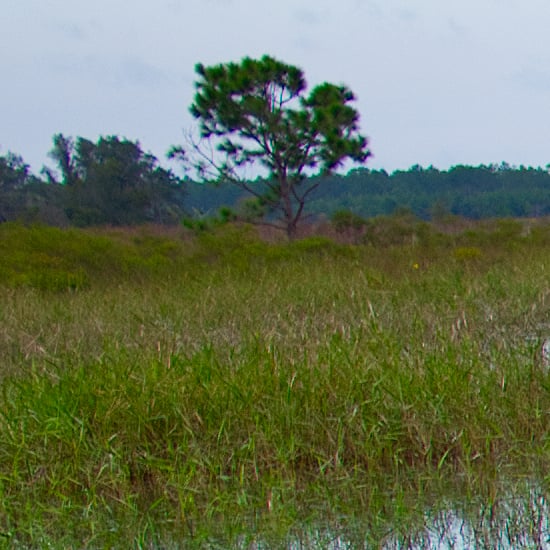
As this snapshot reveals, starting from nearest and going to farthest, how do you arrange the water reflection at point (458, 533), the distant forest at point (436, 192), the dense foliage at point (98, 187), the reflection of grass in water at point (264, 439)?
the water reflection at point (458, 533) < the reflection of grass in water at point (264, 439) < the dense foliage at point (98, 187) < the distant forest at point (436, 192)

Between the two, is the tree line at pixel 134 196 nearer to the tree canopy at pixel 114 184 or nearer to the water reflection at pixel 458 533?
the tree canopy at pixel 114 184

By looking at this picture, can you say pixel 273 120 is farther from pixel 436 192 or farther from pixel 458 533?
pixel 436 192

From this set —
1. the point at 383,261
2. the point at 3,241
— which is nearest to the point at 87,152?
the point at 3,241

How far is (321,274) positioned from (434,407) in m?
5.91

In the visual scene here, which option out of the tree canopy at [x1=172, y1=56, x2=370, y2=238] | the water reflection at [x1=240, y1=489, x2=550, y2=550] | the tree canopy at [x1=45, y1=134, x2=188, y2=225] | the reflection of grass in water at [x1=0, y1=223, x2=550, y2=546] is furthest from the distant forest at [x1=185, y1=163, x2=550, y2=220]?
the water reflection at [x1=240, y1=489, x2=550, y2=550]

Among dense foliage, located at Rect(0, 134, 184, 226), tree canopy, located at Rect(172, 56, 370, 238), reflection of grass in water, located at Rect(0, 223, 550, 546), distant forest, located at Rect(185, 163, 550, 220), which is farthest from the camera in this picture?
distant forest, located at Rect(185, 163, 550, 220)

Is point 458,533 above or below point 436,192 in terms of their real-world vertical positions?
below

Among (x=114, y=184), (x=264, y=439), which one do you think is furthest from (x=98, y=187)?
(x=264, y=439)

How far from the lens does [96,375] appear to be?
13.1 ft

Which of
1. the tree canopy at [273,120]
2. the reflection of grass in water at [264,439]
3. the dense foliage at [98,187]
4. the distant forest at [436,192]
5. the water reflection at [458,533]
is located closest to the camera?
the water reflection at [458,533]

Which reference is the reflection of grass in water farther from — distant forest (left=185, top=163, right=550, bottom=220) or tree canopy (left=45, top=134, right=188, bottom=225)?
distant forest (left=185, top=163, right=550, bottom=220)

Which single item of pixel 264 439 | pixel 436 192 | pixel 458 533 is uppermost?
pixel 436 192

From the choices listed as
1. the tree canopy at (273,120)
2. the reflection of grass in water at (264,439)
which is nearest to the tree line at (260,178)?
the tree canopy at (273,120)

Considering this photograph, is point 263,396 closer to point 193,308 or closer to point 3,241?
point 193,308
